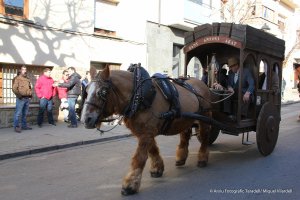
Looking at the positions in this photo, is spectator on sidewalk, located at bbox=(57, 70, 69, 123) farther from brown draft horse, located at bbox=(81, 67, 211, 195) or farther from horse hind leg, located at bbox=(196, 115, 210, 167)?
brown draft horse, located at bbox=(81, 67, 211, 195)

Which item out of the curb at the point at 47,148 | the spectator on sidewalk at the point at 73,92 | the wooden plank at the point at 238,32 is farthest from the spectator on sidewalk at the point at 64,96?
the wooden plank at the point at 238,32

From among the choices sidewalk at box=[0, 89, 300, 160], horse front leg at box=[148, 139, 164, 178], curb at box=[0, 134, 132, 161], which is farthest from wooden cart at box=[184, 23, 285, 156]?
curb at box=[0, 134, 132, 161]

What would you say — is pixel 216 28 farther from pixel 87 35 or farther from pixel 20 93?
pixel 87 35

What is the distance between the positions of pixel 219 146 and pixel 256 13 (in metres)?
21.3

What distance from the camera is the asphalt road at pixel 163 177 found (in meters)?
5.43

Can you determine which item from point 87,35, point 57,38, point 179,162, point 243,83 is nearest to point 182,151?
point 179,162

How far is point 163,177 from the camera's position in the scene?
6.25m

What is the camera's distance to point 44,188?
5.76m

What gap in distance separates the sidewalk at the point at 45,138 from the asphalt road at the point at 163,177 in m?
0.33

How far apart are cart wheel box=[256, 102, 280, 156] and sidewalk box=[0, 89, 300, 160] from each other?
10.5 feet

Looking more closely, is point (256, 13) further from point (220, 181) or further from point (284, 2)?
point (220, 181)

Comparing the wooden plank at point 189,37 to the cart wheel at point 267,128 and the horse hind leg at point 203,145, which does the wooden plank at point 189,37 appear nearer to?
the horse hind leg at point 203,145

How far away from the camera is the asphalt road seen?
543 centimetres

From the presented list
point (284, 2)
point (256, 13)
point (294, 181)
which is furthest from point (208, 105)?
point (284, 2)
